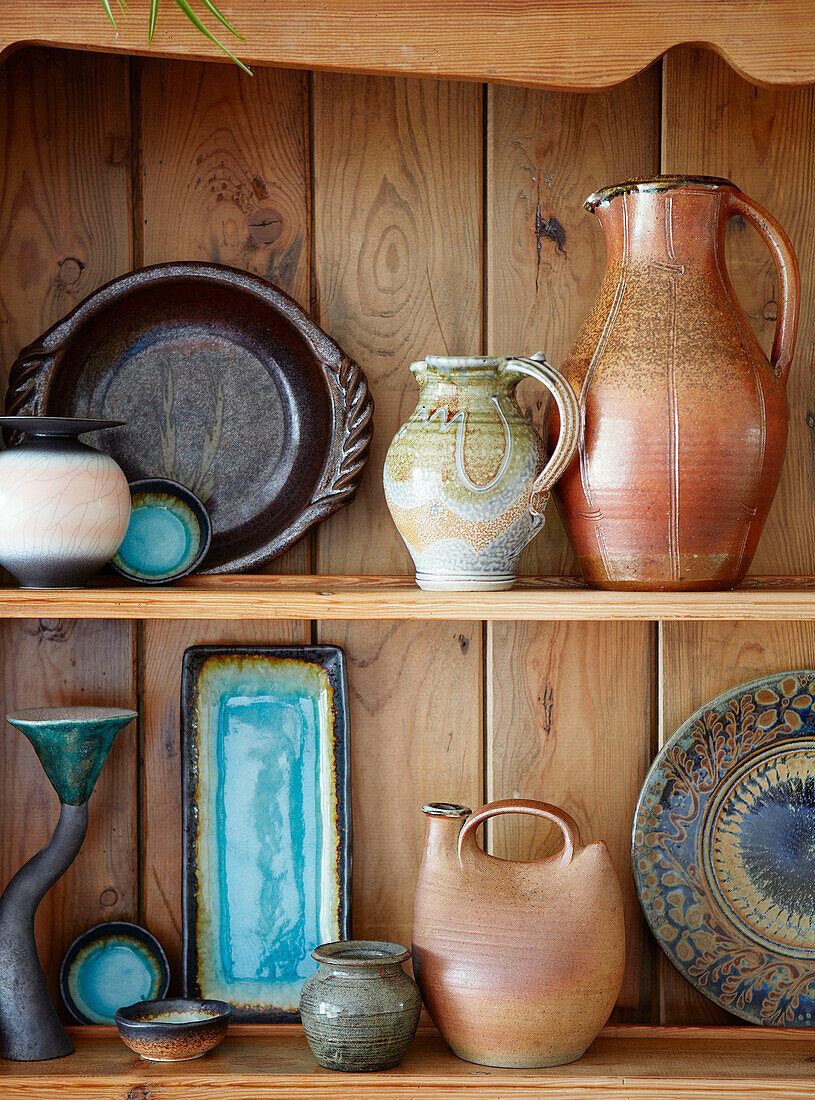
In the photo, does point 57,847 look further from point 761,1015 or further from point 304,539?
point 761,1015

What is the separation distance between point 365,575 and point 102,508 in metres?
0.29

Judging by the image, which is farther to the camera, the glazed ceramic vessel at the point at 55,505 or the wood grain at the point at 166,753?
the wood grain at the point at 166,753

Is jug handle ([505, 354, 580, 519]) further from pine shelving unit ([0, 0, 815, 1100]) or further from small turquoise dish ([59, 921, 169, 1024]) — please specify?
small turquoise dish ([59, 921, 169, 1024])

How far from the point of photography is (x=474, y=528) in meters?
0.91

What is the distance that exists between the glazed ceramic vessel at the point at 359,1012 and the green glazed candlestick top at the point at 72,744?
28 cm

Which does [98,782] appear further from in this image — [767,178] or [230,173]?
[767,178]

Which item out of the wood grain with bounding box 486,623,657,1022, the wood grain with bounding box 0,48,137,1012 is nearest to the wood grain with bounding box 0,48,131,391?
the wood grain with bounding box 0,48,137,1012

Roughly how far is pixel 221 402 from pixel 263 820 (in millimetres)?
442

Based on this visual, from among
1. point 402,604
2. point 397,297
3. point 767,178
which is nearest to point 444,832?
point 402,604

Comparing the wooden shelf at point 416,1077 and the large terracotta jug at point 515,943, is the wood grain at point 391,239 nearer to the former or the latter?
the large terracotta jug at point 515,943

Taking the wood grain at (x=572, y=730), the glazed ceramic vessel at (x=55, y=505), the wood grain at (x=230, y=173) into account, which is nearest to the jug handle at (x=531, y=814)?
the wood grain at (x=572, y=730)

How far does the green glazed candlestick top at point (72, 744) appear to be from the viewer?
3.18ft

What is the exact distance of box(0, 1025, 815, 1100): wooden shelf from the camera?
0.92 m

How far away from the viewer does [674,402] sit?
89 centimetres
